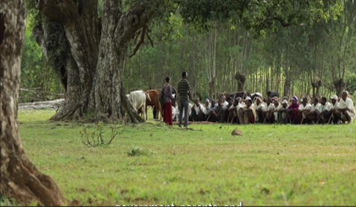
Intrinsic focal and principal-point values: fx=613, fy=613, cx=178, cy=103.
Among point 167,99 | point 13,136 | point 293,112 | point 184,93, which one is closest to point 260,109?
point 293,112

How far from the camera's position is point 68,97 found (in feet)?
79.5

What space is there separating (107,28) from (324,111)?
9.13 m

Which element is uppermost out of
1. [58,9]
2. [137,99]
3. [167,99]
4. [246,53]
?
[246,53]

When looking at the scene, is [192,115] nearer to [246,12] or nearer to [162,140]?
[246,12]

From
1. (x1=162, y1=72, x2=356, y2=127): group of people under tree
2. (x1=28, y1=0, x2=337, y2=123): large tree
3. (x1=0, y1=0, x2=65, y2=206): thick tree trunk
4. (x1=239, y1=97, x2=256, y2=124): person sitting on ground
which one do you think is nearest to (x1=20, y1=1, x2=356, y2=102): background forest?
(x1=162, y1=72, x2=356, y2=127): group of people under tree

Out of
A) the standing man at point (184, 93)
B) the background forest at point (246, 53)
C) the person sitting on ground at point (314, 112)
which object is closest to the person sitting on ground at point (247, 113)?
the person sitting on ground at point (314, 112)

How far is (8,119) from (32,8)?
20543mm

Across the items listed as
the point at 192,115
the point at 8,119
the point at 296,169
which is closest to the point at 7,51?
the point at 8,119

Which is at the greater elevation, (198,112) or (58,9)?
(58,9)

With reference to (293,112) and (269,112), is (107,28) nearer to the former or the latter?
(269,112)

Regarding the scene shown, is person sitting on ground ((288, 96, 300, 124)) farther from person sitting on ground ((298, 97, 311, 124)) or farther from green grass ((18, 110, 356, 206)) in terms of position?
green grass ((18, 110, 356, 206))

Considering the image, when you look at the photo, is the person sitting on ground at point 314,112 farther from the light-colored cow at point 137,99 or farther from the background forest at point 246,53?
the background forest at point 246,53

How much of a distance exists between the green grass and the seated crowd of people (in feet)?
30.8

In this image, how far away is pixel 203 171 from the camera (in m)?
8.44
